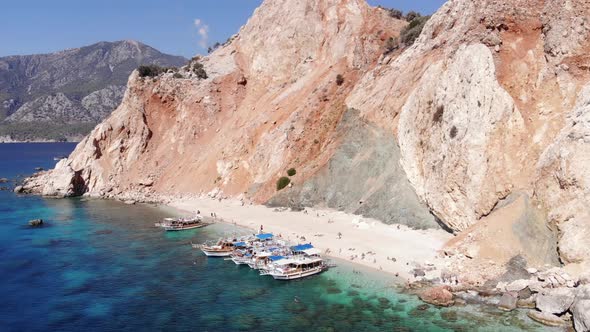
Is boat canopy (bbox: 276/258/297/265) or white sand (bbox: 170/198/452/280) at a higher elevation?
white sand (bbox: 170/198/452/280)

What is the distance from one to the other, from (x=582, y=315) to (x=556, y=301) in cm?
266

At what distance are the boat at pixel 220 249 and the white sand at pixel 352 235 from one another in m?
6.72

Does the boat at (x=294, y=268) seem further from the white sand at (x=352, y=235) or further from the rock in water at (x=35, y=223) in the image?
the rock in water at (x=35, y=223)

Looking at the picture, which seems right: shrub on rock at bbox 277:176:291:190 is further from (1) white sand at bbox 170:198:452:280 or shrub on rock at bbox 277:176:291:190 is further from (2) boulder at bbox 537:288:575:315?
(2) boulder at bbox 537:288:575:315

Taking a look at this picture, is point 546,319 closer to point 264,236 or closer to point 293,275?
point 293,275

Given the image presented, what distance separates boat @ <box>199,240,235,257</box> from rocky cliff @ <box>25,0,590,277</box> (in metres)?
16.4

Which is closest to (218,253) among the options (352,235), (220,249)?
(220,249)

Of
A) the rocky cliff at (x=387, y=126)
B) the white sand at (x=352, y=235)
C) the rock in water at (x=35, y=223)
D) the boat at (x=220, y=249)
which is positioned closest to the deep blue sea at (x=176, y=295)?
the boat at (x=220, y=249)

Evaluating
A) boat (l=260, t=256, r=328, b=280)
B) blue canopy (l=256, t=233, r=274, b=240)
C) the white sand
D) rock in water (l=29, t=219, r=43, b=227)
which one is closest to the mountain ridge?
the white sand

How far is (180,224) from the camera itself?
5788 cm

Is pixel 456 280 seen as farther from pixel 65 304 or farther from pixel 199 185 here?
pixel 199 185

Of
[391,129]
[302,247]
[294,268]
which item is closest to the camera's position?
[294,268]

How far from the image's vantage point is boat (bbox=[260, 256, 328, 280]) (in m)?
39.8

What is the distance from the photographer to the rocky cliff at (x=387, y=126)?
3725 centimetres
